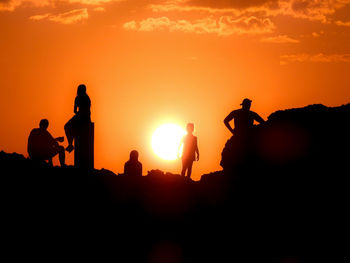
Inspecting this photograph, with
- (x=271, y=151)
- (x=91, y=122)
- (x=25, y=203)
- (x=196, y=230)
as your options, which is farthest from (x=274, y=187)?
(x=25, y=203)

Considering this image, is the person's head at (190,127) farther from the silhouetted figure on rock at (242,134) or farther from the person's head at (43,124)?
the person's head at (43,124)

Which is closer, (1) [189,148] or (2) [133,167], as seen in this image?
(2) [133,167]

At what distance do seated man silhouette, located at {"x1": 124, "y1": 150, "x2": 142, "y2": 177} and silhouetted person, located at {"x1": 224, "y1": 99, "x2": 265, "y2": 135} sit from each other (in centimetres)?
324

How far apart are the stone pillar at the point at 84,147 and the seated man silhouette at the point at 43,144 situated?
2.31ft

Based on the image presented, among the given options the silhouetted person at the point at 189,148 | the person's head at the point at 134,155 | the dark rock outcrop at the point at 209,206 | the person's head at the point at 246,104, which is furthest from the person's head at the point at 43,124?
the person's head at the point at 246,104

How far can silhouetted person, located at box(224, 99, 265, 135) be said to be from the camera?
23.2 m

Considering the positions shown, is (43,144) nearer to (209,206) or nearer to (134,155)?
(134,155)

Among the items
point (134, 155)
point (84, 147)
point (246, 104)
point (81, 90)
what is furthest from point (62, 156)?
point (246, 104)

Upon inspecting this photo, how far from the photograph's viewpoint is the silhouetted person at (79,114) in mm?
22719

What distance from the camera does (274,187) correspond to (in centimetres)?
2395

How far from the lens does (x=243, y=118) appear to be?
2330 cm

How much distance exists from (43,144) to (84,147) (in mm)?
1388

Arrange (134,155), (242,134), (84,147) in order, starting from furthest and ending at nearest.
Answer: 1. (242,134)
2. (84,147)
3. (134,155)

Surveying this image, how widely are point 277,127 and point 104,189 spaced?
6670 mm
